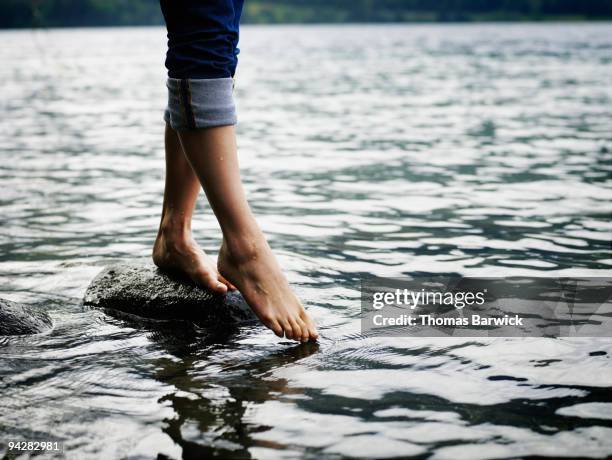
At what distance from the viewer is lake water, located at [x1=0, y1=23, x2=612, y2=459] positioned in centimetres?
280

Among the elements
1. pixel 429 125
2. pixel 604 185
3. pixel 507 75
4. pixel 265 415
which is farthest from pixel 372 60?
pixel 265 415

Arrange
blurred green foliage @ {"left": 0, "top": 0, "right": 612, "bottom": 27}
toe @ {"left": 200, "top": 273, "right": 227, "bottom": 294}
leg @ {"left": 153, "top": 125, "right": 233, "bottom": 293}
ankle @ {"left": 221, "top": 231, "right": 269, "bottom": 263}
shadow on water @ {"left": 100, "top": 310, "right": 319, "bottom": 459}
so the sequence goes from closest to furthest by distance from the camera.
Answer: shadow on water @ {"left": 100, "top": 310, "right": 319, "bottom": 459} → ankle @ {"left": 221, "top": 231, "right": 269, "bottom": 263} → leg @ {"left": 153, "top": 125, "right": 233, "bottom": 293} → toe @ {"left": 200, "top": 273, "right": 227, "bottom": 294} → blurred green foliage @ {"left": 0, "top": 0, "right": 612, "bottom": 27}

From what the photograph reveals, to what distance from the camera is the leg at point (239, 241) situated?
3332 mm

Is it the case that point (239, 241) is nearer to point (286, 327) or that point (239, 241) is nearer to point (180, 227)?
point (286, 327)

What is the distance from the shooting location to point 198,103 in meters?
3.31

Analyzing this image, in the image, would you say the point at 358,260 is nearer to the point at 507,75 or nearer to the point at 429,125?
the point at 429,125

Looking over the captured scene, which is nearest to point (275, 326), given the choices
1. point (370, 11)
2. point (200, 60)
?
point (200, 60)

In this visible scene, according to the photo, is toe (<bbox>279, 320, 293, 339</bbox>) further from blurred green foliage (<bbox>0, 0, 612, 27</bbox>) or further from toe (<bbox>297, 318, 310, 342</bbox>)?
blurred green foliage (<bbox>0, 0, 612, 27</bbox>)

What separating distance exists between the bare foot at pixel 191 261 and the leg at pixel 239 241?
0.48 metres

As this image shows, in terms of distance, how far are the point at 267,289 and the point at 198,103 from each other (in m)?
0.91

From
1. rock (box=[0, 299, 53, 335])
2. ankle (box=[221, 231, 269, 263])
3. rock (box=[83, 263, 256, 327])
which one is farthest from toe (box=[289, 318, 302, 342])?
rock (box=[0, 299, 53, 335])

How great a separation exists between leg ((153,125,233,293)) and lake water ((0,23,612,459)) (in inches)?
15.6

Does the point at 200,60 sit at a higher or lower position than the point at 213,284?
higher

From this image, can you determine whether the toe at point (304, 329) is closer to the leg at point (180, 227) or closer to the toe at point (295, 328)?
the toe at point (295, 328)
